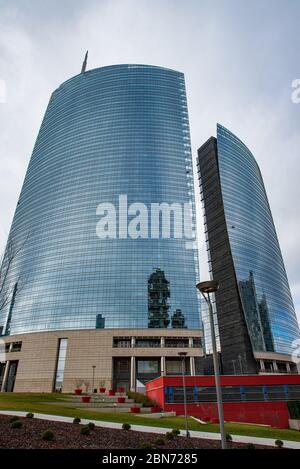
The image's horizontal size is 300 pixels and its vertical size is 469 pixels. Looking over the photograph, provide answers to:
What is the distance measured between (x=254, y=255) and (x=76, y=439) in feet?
411

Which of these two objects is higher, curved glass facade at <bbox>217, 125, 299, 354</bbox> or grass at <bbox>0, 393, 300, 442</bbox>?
curved glass facade at <bbox>217, 125, 299, 354</bbox>

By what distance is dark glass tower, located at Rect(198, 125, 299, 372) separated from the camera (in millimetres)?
116050

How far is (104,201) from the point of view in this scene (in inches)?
4441

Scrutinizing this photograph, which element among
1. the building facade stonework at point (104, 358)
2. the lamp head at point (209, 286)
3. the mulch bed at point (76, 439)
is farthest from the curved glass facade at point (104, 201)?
the lamp head at point (209, 286)

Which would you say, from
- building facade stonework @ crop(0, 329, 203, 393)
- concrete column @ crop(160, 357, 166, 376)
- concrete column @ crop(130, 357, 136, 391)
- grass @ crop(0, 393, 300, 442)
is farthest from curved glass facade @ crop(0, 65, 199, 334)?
grass @ crop(0, 393, 300, 442)

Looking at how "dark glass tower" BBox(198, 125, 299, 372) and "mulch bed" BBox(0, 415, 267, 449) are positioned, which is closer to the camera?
"mulch bed" BBox(0, 415, 267, 449)

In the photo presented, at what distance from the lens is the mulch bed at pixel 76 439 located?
46.4 feet

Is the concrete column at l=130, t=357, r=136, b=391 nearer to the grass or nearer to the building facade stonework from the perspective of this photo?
the building facade stonework

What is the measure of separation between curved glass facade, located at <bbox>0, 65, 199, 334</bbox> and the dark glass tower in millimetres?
25073

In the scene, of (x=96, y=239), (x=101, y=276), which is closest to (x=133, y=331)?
(x=101, y=276)

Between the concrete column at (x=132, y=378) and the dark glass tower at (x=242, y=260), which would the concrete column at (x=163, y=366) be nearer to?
the concrete column at (x=132, y=378)
